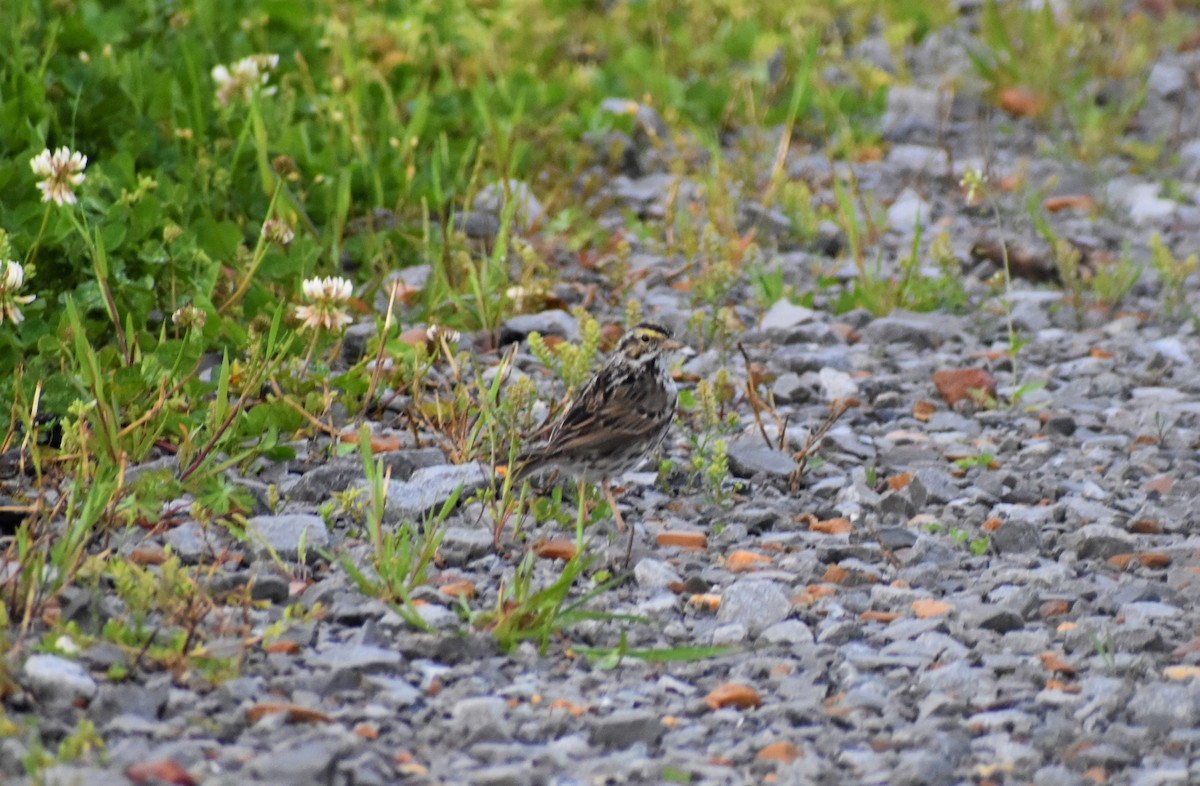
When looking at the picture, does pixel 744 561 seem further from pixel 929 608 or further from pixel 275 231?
pixel 275 231

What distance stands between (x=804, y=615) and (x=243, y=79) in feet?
14.7

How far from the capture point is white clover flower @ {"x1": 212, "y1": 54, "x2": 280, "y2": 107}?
26.1ft

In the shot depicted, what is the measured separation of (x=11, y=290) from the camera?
542 centimetres

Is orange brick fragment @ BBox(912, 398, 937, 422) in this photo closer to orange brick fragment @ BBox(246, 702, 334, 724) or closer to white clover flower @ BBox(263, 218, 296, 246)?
white clover flower @ BBox(263, 218, 296, 246)

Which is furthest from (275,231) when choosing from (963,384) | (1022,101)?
(1022,101)

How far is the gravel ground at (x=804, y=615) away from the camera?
3910 millimetres

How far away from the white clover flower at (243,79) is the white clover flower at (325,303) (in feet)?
7.31

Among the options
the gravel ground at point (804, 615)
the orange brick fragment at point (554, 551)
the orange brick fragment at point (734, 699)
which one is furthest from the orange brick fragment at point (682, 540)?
the orange brick fragment at point (734, 699)

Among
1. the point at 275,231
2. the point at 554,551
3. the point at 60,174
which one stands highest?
the point at 60,174

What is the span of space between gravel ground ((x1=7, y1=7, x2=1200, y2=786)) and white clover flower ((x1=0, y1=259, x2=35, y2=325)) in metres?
0.98

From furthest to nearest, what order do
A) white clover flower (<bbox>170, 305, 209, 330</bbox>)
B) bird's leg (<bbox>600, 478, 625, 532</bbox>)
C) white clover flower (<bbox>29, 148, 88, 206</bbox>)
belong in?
white clover flower (<bbox>170, 305, 209, 330</bbox>) → white clover flower (<bbox>29, 148, 88, 206</bbox>) → bird's leg (<bbox>600, 478, 625, 532</bbox>)

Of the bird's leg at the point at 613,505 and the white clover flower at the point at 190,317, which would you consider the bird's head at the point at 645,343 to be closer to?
the bird's leg at the point at 613,505

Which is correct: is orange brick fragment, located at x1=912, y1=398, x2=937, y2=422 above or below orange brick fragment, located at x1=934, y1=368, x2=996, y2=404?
below

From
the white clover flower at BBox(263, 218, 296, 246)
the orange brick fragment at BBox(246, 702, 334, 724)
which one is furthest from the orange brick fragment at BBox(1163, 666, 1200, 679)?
the white clover flower at BBox(263, 218, 296, 246)
